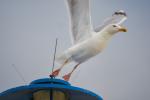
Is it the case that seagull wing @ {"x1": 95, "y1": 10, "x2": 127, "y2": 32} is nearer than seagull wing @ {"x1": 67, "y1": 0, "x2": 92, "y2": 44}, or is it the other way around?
seagull wing @ {"x1": 67, "y1": 0, "x2": 92, "y2": 44}

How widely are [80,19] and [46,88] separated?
2.16ft

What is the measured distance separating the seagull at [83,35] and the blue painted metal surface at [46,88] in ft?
1.08

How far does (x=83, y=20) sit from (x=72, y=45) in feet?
0.51

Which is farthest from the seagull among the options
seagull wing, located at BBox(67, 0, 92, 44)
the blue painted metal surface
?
the blue painted metal surface

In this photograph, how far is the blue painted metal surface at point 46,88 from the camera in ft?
5.76

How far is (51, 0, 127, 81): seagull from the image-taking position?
221 centimetres

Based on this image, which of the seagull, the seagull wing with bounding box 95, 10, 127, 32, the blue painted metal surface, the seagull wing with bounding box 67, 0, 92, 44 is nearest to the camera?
the blue painted metal surface

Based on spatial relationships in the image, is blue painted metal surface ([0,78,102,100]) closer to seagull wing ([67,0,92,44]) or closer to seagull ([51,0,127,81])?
seagull ([51,0,127,81])

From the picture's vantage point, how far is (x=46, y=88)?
1773 mm

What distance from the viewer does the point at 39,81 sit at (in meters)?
1.80

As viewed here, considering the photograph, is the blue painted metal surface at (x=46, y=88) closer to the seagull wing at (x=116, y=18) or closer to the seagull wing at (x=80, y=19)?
the seagull wing at (x=80, y=19)

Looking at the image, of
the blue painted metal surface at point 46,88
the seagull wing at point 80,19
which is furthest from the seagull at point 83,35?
the blue painted metal surface at point 46,88

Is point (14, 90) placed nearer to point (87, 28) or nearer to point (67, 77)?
point (67, 77)

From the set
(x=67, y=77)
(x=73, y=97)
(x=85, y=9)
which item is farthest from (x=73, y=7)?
(x=73, y=97)
